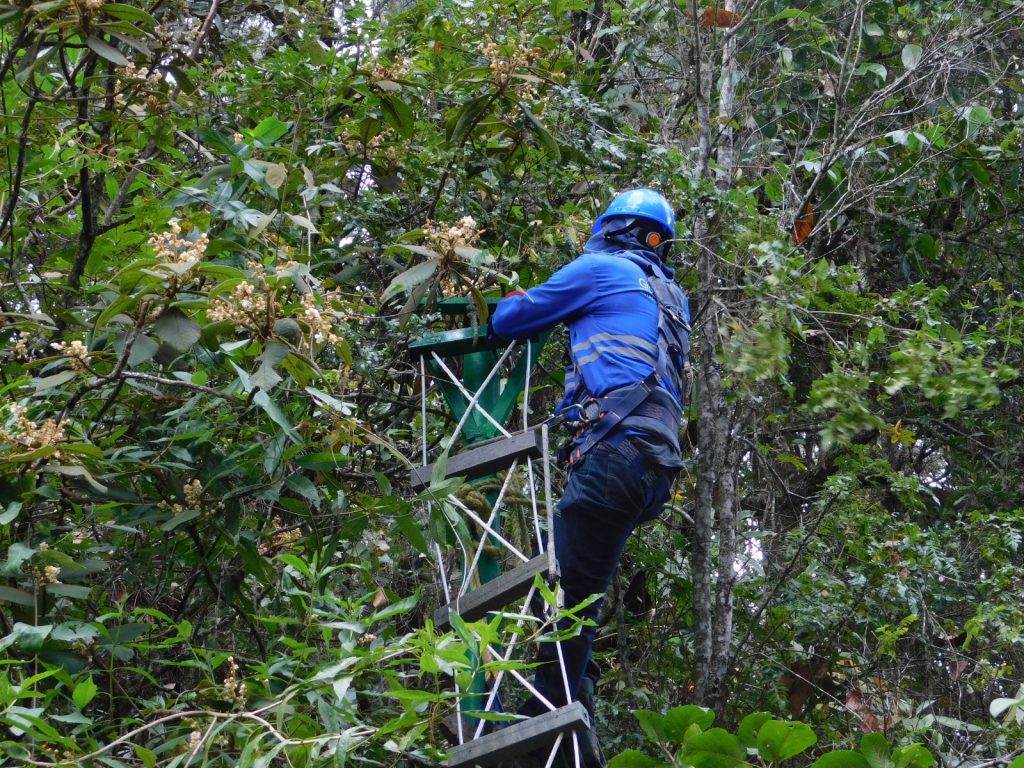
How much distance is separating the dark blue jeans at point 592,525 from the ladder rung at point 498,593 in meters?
0.38

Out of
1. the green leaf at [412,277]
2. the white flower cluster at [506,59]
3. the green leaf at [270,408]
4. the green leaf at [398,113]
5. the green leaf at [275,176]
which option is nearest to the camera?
the green leaf at [270,408]

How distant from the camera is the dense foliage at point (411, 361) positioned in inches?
136

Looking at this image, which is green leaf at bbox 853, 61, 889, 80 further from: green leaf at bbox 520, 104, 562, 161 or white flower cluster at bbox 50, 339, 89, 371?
white flower cluster at bbox 50, 339, 89, 371

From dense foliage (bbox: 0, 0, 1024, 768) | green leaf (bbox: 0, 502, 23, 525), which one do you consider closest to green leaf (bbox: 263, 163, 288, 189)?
dense foliage (bbox: 0, 0, 1024, 768)

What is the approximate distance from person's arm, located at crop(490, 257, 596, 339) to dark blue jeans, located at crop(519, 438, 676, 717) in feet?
1.54

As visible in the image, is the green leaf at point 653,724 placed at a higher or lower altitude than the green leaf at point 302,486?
lower

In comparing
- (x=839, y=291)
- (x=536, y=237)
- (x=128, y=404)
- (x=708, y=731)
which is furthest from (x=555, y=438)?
(x=708, y=731)

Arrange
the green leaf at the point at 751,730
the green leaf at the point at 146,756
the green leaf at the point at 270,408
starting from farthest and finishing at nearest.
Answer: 1. the green leaf at the point at 270,408
2. the green leaf at the point at 751,730
3. the green leaf at the point at 146,756

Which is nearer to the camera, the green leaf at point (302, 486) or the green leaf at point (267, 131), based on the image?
the green leaf at point (302, 486)

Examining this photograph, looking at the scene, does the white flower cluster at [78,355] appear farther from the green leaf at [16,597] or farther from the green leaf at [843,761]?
the green leaf at [843,761]

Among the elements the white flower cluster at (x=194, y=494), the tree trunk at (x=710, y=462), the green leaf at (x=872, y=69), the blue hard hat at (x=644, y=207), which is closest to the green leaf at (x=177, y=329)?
the white flower cluster at (x=194, y=494)

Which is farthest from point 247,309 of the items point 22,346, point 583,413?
point 583,413

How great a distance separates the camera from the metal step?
135 inches

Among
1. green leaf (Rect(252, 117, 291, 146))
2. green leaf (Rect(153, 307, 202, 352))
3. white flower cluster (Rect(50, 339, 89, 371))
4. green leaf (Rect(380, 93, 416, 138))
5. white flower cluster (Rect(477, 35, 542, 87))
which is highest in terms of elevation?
white flower cluster (Rect(477, 35, 542, 87))
